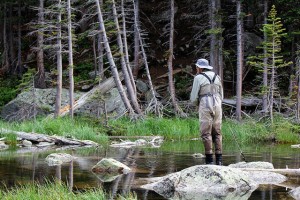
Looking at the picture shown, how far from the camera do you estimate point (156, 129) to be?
19781 millimetres

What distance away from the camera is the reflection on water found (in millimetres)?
7699

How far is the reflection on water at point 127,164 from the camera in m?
7.70

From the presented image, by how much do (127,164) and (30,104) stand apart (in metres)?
14.4

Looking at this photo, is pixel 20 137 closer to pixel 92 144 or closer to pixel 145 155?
pixel 92 144

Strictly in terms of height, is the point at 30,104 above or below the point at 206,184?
below

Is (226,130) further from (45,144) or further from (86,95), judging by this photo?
(86,95)

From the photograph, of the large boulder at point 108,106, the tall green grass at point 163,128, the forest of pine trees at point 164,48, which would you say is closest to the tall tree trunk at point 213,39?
the forest of pine trees at point 164,48

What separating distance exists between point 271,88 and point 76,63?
16.9 metres

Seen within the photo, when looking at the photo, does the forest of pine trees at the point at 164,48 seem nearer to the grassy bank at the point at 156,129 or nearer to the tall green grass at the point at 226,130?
the tall green grass at the point at 226,130

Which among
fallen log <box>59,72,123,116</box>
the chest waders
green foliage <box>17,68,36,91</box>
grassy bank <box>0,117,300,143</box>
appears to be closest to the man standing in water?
the chest waders

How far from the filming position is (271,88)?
19.5 m

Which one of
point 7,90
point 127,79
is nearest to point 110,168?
point 127,79

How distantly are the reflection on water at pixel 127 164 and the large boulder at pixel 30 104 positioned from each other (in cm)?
1039

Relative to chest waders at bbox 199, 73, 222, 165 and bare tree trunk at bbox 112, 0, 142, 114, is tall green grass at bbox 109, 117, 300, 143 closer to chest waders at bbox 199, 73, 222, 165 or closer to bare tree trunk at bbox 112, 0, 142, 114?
bare tree trunk at bbox 112, 0, 142, 114
